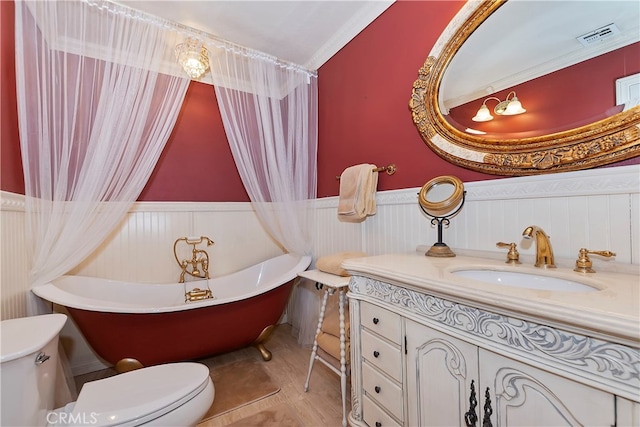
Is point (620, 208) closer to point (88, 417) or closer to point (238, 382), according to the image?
point (88, 417)

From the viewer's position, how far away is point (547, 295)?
0.68 metres

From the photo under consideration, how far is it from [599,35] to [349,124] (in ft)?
4.77

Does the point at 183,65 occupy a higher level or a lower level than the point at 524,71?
higher

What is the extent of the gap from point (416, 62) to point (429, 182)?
2.55 ft

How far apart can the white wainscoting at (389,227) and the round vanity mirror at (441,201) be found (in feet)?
0.17

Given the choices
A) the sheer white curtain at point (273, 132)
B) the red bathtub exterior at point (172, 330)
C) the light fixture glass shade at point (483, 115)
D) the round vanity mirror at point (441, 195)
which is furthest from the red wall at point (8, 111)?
the light fixture glass shade at point (483, 115)

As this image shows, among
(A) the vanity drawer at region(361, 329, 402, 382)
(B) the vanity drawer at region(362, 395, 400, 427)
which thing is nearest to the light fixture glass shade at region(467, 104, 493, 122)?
(A) the vanity drawer at region(361, 329, 402, 382)

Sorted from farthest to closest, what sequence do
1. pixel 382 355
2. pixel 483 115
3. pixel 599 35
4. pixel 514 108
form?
pixel 483 115, pixel 514 108, pixel 382 355, pixel 599 35

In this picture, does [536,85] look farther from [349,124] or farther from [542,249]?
[349,124]

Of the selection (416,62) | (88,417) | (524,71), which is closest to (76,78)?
(88,417)

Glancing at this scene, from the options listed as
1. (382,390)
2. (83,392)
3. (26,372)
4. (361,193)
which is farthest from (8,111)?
(382,390)

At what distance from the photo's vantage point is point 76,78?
162 cm

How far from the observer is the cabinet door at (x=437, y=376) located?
33.3 inches

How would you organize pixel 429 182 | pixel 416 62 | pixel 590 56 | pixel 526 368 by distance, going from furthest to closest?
pixel 416 62
pixel 429 182
pixel 590 56
pixel 526 368
